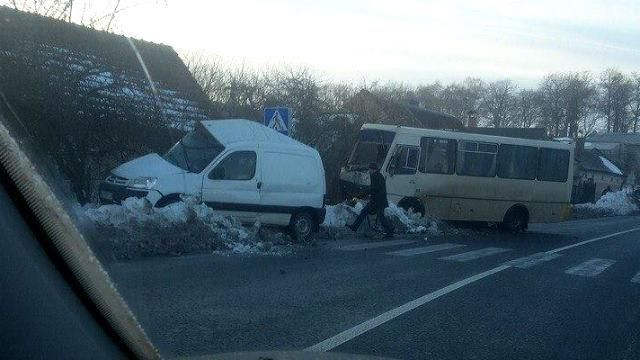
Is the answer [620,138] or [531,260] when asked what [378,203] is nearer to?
[531,260]

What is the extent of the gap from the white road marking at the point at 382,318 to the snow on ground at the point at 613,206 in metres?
34.3

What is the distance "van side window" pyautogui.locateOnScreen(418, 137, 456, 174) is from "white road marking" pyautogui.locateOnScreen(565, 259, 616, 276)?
6.89 meters

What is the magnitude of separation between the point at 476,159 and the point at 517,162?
6.08ft

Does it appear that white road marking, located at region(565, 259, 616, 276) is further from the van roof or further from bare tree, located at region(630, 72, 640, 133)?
bare tree, located at region(630, 72, 640, 133)

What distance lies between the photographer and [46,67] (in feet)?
43.7

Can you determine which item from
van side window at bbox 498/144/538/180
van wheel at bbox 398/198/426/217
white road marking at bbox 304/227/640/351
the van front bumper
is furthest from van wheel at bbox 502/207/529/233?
the van front bumper

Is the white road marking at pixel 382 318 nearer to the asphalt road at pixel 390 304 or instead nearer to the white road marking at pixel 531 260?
the asphalt road at pixel 390 304

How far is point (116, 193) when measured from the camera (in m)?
13.6

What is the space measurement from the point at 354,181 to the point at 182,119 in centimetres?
577

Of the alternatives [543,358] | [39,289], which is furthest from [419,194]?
[39,289]

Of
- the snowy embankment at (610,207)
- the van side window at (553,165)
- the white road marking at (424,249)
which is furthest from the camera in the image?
the snowy embankment at (610,207)

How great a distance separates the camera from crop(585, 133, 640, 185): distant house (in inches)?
3255

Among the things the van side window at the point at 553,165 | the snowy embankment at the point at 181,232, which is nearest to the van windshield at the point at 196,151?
the snowy embankment at the point at 181,232

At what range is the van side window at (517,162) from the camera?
2303 centimetres
